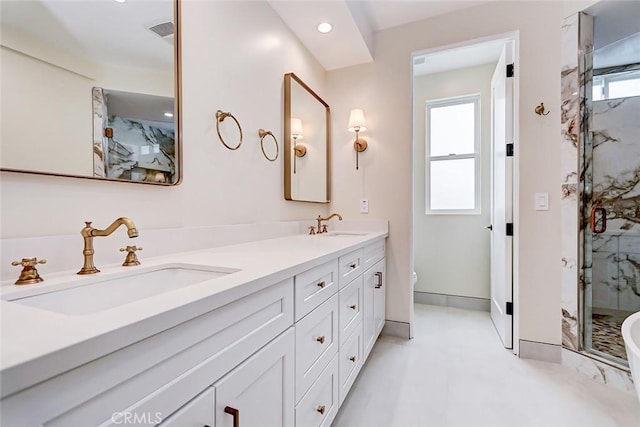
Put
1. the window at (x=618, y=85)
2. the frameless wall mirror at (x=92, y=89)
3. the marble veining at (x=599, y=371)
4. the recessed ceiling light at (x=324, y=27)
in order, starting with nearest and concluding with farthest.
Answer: the frameless wall mirror at (x=92, y=89) < the marble veining at (x=599, y=371) < the window at (x=618, y=85) < the recessed ceiling light at (x=324, y=27)

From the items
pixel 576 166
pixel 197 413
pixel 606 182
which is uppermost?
pixel 576 166

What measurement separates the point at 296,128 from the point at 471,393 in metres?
2.00

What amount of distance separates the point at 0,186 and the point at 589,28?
3048mm

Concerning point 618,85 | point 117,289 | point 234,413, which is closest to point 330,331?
point 234,413

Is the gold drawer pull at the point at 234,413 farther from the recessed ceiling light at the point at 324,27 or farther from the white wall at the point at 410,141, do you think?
the recessed ceiling light at the point at 324,27

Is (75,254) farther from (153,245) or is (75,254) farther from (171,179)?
(171,179)

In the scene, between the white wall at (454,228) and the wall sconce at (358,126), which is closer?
the wall sconce at (358,126)

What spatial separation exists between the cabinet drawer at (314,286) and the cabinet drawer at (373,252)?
0.58 metres

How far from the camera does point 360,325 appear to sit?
1.74m

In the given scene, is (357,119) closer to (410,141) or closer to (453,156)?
(410,141)

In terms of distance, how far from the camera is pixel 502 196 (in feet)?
7.74

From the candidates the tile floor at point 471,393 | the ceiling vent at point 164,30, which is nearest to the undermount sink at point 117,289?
the ceiling vent at point 164,30

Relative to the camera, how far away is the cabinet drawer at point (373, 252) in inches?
75.3

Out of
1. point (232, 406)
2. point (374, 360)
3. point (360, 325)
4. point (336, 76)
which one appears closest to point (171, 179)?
point (232, 406)
